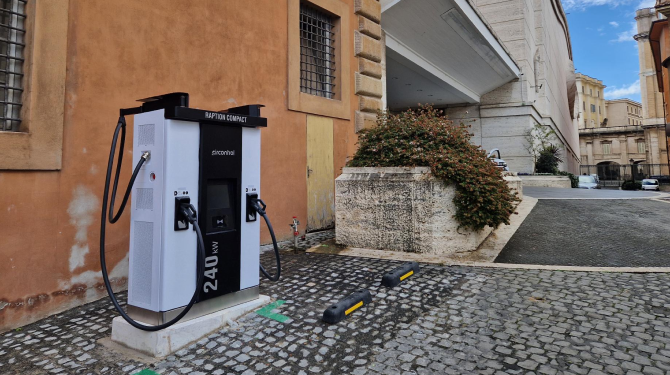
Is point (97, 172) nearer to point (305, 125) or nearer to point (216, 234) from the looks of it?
point (216, 234)

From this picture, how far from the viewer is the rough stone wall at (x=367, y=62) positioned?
8.26 metres

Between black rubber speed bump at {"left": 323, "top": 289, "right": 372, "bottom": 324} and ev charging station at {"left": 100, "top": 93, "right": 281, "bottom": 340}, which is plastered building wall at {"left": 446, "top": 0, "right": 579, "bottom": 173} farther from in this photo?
ev charging station at {"left": 100, "top": 93, "right": 281, "bottom": 340}

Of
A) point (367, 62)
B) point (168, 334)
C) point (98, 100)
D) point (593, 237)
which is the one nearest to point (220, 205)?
point (168, 334)

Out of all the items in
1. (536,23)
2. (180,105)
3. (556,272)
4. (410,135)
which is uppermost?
(536,23)

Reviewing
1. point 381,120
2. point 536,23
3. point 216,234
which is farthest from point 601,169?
point 216,234

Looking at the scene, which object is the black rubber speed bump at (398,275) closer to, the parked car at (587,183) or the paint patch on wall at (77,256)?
the paint patch on wall at (77,256)

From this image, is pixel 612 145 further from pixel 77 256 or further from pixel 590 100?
pixel 77 256

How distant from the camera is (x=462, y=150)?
6.04 metres

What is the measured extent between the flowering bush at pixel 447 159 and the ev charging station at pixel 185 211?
3.12 m

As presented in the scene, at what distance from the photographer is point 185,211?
9.32ft

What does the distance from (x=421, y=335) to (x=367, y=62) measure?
680 cm

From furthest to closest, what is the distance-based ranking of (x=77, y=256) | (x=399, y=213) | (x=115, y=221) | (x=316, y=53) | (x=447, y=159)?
(x=316, y=53)
(x=399, y=213)
(x=447, y=159)
(x=77, y=256)
(x=115, y=221)

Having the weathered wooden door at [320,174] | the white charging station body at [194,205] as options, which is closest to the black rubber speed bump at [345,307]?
the white charging station body at [194,205]

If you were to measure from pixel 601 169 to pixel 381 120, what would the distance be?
72928 millimetres
